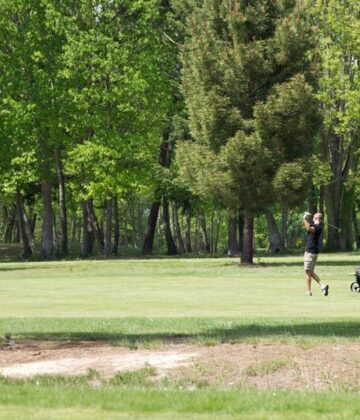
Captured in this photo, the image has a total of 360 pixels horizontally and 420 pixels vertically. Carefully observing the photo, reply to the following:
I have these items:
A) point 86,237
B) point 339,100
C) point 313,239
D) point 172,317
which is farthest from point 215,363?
point 339,100

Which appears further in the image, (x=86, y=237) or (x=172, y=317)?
(x=86, y=237)

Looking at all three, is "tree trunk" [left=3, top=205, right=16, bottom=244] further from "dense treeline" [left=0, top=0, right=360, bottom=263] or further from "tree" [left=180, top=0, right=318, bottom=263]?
"tree" [left=180, top=0, right=318, bottom=263]

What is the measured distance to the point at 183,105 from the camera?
220 feet

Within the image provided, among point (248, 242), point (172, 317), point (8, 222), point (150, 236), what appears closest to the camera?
point (172, 317)

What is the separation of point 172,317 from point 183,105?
47089mm

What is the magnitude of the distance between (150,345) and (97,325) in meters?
4.11

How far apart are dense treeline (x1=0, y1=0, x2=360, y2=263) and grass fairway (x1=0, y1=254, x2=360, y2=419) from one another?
221 inches

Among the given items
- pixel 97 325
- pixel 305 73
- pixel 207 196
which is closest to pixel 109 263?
pixel 207 196

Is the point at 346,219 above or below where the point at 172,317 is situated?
above

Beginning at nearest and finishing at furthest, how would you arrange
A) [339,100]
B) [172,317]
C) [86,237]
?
[172,317] → [86,237] → [339,100]

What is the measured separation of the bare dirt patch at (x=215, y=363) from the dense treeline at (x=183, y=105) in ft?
110

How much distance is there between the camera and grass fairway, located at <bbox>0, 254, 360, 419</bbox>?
980cm

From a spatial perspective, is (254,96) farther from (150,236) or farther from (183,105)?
(150,236)

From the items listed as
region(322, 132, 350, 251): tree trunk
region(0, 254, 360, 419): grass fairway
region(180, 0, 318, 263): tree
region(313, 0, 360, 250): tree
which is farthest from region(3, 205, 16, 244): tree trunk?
region(180, 0, 318, 263): tree
